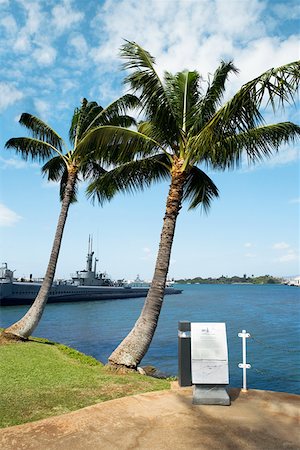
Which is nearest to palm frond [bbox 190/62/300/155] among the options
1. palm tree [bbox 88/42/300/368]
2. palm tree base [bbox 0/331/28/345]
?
palm tree [bbox 88/42/300/368]

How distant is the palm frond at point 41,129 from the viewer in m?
16.7

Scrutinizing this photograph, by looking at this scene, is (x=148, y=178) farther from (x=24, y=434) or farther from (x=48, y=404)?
(x=24, y=434)

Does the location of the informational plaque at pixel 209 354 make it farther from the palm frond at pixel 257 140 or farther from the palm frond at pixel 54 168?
the palm frond at pixel 54 168

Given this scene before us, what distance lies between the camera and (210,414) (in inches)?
249

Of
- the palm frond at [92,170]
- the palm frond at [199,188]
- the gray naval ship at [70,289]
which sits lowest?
Result: the gray naval ship at [70,289]

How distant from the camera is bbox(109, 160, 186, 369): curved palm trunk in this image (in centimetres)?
1025

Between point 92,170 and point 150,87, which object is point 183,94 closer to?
point 150,87

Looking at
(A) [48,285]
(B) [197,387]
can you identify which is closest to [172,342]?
(A) [48,285]

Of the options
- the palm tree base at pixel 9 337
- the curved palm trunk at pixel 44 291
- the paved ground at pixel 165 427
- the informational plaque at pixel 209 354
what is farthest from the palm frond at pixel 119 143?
the palm tree base at pixel 9 337

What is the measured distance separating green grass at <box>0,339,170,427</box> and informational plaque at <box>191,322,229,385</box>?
1508mm

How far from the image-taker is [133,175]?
14.2m

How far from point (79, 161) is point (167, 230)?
7.16 m

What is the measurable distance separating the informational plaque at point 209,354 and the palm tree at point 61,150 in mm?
9272

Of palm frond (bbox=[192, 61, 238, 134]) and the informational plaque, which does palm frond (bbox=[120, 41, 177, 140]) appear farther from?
the informational plaque
